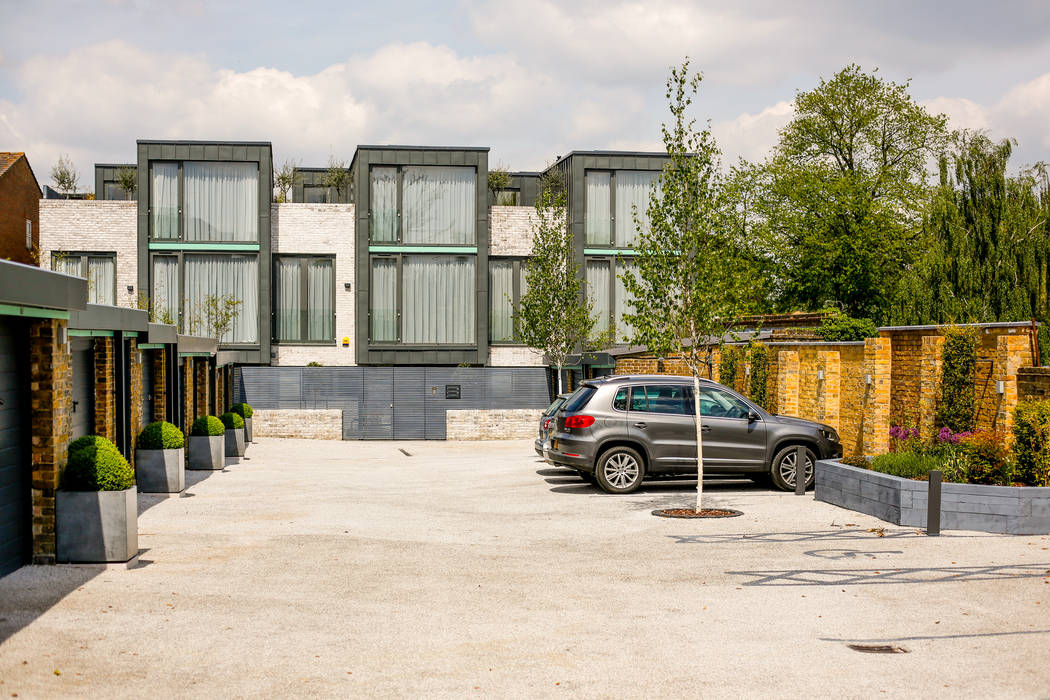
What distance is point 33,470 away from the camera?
10391 millimetres

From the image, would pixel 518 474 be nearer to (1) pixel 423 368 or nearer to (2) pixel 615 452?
(2) pixel 615 452

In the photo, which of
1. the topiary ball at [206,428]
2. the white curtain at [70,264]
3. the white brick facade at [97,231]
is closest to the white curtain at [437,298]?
the white brick facade at [97,231]

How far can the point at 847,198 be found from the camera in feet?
150

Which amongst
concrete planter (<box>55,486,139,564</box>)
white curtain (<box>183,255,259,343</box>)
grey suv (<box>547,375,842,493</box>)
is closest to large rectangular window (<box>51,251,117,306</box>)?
white curtain (<box>183,255,259,343</box>)

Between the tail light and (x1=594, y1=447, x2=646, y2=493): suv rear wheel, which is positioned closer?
the tail light

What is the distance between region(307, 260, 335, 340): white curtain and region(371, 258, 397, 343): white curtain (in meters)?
1.62

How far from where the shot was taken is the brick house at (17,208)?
39969 millimetres

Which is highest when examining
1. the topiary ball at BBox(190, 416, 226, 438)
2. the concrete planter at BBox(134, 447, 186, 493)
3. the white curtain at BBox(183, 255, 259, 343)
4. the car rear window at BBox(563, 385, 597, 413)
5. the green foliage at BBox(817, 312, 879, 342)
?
the white curtain at BBox(183, 255, 259, 343)

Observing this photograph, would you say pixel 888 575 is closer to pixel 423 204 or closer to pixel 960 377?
pixel 960 377

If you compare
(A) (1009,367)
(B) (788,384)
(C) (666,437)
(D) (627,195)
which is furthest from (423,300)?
(A) (1009,367)

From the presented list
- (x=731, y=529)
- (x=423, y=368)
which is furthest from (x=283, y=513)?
(x=423, y=368)

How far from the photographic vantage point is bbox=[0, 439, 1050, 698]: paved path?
22.5 ft

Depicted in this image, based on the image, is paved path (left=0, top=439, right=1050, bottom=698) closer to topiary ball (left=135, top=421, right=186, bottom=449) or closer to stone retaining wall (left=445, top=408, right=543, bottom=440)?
topiary ball (left=135, top=421, right=186, bottom=449)

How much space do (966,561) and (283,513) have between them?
8972mm
